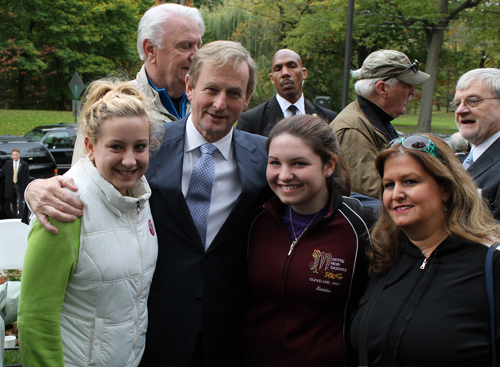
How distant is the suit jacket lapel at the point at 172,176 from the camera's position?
2.41 meters

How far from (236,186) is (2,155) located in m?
12.1

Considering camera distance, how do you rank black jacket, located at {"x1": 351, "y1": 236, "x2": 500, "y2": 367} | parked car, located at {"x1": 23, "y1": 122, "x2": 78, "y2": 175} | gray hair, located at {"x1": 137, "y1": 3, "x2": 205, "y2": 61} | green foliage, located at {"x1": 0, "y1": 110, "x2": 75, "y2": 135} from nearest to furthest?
black jacket, located at {"x1": 351, "y1": 236, "x2": 500, "y2": 367}
gray hair, located at {"x1": 137, "y1": 3, "x2": 205, "y2": 61}
parked car, located at {"x1": 23, "y1": 122, "x2": 78, "y2": 175}
green foliage, located at {"x1": 0, "y1": 110, "x2": 75, "y2": 135}

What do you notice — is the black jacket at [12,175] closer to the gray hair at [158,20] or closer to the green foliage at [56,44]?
the gray hair at [158,20]

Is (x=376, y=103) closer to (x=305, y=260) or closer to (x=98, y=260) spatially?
(x=305, y=260)

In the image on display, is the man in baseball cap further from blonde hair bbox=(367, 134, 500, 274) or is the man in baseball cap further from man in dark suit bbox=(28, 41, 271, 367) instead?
blonde hair bbox=(367, 134, 500, 274)

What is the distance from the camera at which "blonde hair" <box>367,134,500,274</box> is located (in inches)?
81.9

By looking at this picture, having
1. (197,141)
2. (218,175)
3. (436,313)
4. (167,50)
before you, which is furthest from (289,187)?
(167,50)

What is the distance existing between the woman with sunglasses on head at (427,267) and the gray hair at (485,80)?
153 cm

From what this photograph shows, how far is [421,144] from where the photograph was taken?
7.20 ft

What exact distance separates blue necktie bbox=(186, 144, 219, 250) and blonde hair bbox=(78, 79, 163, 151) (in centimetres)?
33

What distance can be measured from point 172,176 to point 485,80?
2.52 m

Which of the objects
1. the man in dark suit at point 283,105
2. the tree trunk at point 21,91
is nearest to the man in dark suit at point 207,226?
the man in dark suit at point 283,105

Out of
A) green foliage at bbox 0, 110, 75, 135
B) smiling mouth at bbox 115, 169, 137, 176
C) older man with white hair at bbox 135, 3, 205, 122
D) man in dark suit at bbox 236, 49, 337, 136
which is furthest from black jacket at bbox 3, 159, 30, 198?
green foliage at bbox 0, 110, 75, 135

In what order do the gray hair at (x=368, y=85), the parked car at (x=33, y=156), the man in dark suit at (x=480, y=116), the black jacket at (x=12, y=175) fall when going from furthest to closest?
1. the parked car at (x=33, y=156)
2. the black jacket at (x=12, y=175)
3. the gray hair at (x=368, y=85)
4. the man in dark suit at (x=480, y=116)
